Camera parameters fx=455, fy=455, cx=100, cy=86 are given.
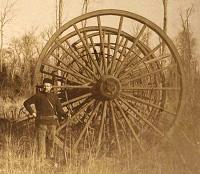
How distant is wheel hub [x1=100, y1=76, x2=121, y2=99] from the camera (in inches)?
362

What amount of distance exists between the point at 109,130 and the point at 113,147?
0.55 m

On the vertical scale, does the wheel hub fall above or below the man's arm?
above

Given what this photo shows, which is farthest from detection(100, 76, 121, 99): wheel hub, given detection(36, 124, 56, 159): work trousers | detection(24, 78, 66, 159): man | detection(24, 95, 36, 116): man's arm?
detection(24, 95, 36, 116): man's arm

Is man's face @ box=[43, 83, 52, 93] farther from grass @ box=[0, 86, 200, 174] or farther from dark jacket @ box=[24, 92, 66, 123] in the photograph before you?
grass @ box=[0, 86, 200, 174]

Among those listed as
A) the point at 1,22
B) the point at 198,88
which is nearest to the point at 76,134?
the point at 198,88

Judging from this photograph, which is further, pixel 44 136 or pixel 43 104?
pixel 44 136

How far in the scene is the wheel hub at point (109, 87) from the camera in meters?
9.19

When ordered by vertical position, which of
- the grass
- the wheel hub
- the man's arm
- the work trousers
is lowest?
the grass

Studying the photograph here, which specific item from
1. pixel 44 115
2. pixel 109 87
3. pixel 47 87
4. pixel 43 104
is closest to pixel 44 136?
pixel 44 115

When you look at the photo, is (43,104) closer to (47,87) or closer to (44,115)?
(44,115)

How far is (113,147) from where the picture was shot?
10.3 metres

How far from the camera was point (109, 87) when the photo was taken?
9188 mm

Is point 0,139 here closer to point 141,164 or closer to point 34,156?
point 34,156

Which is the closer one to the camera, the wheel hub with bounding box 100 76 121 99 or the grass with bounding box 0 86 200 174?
the grass with bounding box 0 86 200 174
